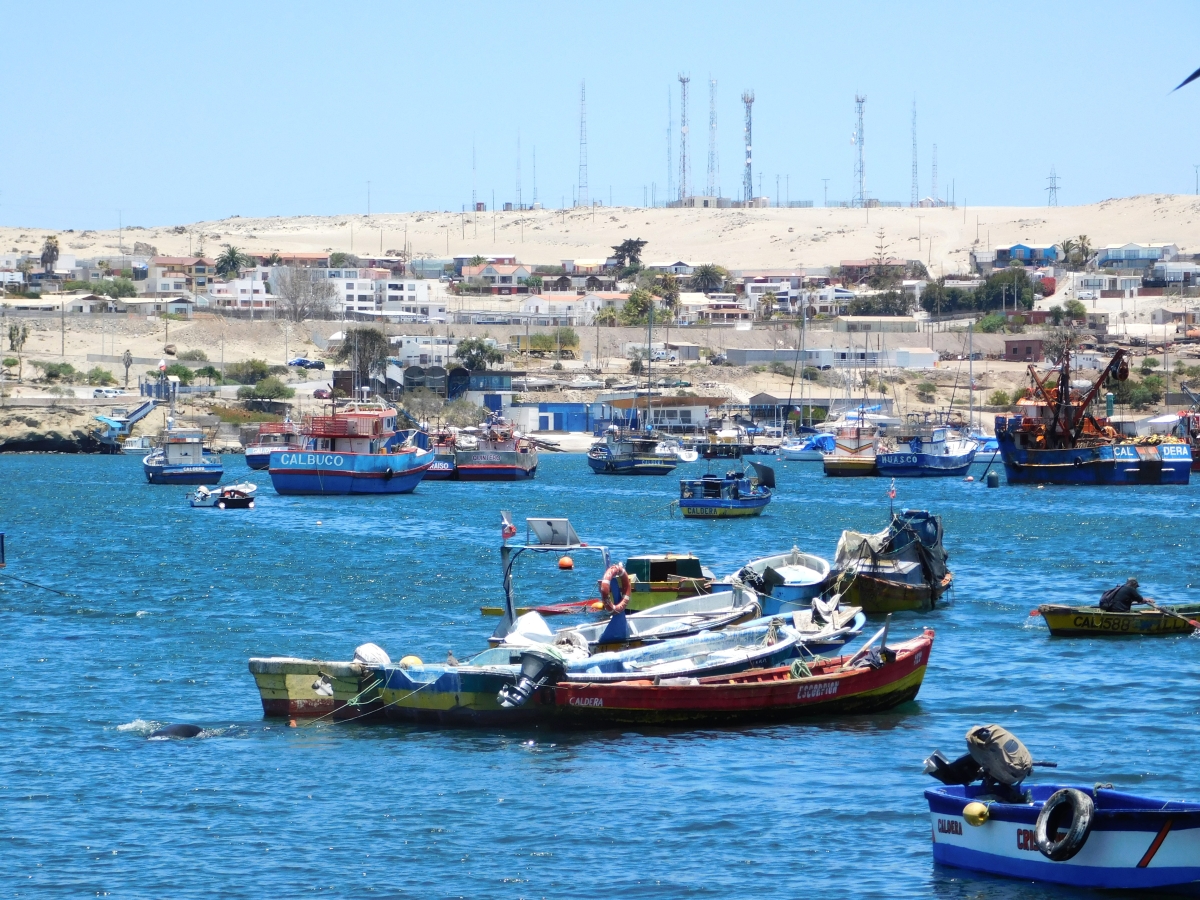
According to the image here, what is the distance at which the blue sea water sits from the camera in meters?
19.4

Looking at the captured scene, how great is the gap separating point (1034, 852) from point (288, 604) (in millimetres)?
27859

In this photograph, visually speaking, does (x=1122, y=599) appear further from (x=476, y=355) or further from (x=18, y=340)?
(x=18, y=340)

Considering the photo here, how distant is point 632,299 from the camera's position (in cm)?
18238

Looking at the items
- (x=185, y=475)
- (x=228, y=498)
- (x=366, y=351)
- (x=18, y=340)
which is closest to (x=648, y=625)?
(x=228, y=498)

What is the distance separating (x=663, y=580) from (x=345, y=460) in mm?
47505

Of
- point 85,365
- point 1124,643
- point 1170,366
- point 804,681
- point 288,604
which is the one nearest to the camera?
point 804,681

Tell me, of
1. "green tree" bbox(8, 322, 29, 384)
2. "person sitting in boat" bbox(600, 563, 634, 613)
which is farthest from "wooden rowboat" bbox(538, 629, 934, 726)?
"green tree" bbox(8, 322, 29, 384)

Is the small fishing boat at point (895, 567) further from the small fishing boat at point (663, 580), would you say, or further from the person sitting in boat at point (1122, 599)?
the person sitting in boat at point (1122, 599)

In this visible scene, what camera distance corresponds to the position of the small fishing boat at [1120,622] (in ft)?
114

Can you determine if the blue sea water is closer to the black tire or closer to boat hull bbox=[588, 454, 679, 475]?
the black tire

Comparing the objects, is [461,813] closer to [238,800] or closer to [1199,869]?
[238,800]

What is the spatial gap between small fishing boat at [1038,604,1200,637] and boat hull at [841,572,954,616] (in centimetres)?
389

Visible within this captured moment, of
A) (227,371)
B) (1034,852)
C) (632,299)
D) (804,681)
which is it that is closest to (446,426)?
(227,371)

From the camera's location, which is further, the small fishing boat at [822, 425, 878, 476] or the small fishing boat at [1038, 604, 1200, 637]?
the small fishing boat at [822, 425, 878, 476]
